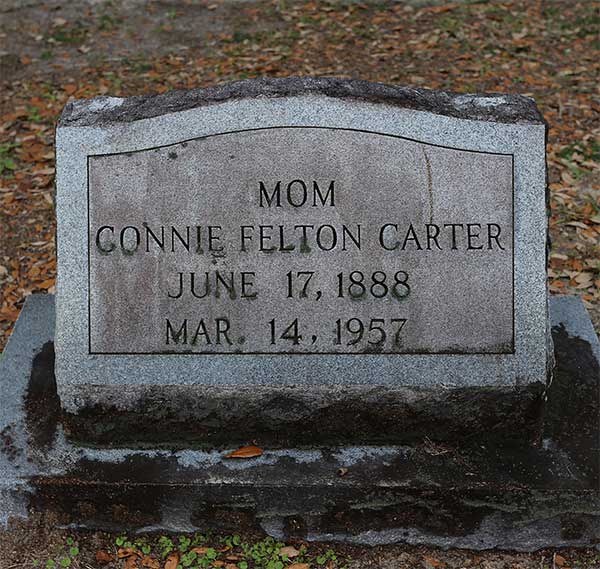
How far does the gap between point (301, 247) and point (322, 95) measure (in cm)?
61

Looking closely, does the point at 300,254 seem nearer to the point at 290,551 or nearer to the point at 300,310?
the point at 300,310

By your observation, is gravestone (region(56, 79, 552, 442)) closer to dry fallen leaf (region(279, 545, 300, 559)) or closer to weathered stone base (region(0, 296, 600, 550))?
weathered stone base (region(0, 296, 600, 550))

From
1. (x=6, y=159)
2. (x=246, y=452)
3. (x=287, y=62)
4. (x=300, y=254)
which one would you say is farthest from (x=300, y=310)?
(x=287, y=62)

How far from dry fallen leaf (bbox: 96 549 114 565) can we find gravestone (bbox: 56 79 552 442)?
48 centimetres

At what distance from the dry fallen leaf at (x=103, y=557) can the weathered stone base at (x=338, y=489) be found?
11 centimetres

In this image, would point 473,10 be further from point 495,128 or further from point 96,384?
point 96,384

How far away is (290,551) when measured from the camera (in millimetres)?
3361

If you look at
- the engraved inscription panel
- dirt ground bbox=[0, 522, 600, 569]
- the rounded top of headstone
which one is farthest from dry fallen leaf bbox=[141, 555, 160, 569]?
the rounded top of headstone

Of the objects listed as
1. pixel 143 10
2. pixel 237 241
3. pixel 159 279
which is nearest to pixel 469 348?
pixel 237 241

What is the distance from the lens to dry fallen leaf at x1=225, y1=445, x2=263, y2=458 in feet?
11.3

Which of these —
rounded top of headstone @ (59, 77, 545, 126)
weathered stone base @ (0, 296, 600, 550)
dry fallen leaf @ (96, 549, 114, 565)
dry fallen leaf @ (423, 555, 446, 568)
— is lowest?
dry fallen leaf @ (423, 555, 446, 568)

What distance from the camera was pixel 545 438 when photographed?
3512 mm

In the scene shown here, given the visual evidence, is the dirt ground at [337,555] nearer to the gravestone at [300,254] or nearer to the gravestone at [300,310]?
the gravestone at [300,310]

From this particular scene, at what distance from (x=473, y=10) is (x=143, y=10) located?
3.76m
